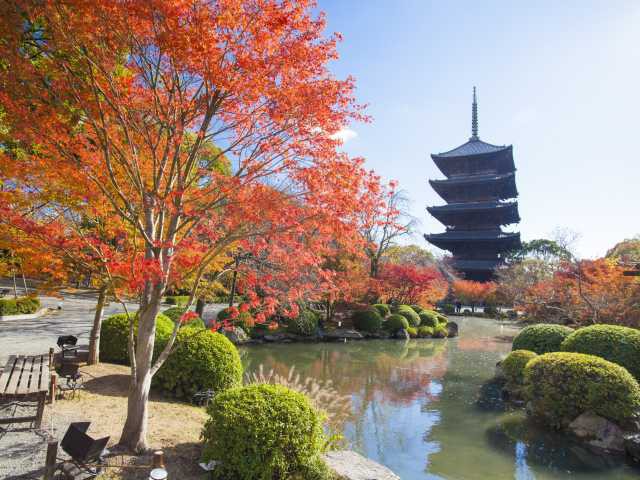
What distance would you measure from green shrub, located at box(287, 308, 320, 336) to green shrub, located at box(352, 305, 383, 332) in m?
3.05

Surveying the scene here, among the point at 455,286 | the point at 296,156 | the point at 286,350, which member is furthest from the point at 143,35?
the point at 455,286

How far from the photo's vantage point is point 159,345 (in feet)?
26.6

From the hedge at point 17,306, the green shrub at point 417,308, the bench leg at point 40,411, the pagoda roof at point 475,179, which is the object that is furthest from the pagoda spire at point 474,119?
the bench leg at point 40,411

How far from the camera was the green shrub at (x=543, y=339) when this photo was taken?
33.5 ft

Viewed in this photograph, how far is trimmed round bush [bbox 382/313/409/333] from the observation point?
1955 cm

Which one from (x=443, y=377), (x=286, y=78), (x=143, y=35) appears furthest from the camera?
(x=443, y=377)

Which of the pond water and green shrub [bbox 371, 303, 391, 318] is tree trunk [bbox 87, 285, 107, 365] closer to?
the pond water

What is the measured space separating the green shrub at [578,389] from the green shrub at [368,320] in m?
11.5

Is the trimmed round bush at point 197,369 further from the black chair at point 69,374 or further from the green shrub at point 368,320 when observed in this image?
the green shrub at point 368,320

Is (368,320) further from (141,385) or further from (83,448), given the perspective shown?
(83,448)

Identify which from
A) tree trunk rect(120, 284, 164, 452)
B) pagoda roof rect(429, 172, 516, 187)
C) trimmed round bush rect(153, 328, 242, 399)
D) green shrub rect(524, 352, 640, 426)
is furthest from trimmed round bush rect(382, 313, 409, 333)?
pagoda roof rect(429, 172, 516, 187)

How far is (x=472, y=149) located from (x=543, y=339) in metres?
31.4

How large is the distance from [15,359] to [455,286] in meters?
32.3

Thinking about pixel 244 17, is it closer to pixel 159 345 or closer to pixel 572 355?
pixel 159 345
